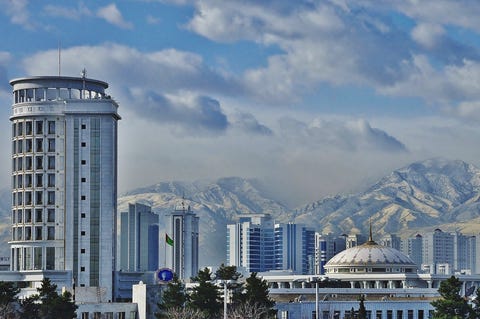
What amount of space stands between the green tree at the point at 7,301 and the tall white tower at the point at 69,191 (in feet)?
52.2

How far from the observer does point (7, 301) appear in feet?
405

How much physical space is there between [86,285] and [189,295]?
18.7 m

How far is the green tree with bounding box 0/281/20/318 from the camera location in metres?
120

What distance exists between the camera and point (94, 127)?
14500 centimetres

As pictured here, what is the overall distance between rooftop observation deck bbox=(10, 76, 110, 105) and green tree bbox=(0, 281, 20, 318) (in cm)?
2742

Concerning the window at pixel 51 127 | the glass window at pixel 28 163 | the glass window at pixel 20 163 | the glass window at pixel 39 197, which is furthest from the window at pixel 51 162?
the glass window at pixel 20 163

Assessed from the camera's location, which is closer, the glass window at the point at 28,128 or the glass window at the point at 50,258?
the glass window at the point at 50,258

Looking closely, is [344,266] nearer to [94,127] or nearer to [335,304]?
[335,304]

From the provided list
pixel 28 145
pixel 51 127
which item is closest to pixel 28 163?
pixel 28 145

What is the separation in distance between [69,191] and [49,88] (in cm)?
1206

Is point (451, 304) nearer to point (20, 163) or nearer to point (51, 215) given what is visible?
point (51, 215)

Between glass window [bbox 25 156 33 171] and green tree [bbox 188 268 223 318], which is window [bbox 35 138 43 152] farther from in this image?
green tree [bbox 188 268 223 318]

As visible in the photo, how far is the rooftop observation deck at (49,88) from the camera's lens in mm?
148375

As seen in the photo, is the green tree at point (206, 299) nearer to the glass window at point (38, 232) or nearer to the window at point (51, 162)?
the glass window at point (38, 232)
